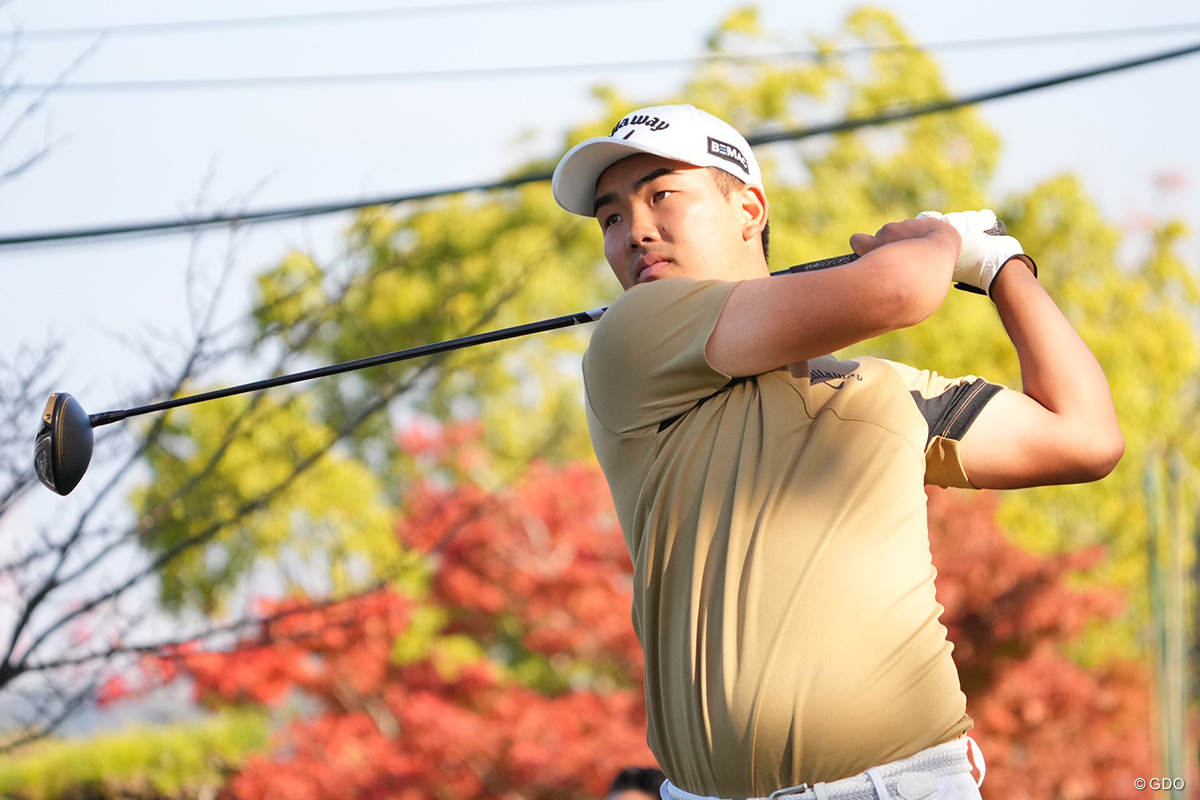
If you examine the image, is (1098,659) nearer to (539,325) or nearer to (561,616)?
(561,616)

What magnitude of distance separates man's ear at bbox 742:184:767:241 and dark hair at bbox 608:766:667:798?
258 centimetres

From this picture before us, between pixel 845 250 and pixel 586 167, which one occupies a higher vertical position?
pixel 845 250

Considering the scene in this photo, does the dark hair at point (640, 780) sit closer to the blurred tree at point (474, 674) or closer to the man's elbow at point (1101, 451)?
the man's elbow at point (1101, 451)

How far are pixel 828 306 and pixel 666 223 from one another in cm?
51

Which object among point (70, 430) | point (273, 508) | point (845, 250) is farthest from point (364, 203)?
point (845, 250)

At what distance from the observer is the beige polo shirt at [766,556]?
5.82ft

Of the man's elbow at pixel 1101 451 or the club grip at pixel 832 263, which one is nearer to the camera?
the club grip at pixel 832 263

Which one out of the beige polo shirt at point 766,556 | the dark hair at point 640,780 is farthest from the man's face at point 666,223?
the dark hair at point 640,780

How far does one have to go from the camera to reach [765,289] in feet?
6.16

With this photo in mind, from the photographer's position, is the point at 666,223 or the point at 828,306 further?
the point at 666,223

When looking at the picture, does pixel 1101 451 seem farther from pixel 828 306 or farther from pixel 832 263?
pixel 828 306

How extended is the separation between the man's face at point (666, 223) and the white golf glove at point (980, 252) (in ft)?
1.31

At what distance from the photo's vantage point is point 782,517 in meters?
1.84

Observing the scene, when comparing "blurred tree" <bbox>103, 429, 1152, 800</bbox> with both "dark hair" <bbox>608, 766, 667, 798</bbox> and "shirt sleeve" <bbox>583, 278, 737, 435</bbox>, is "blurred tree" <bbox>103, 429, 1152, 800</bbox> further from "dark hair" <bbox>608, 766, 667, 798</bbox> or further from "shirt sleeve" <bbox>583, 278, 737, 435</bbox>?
"shirt sleeve" <bbox>583, 278, 737, 435</bbox>
